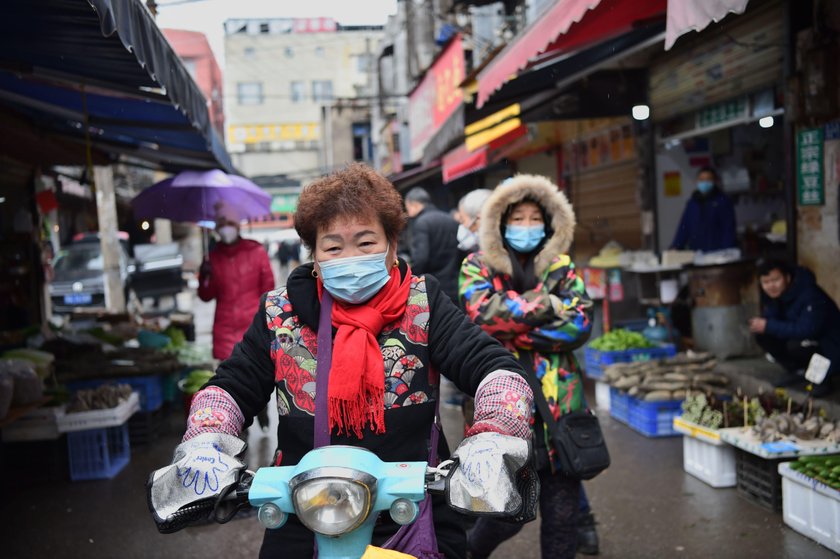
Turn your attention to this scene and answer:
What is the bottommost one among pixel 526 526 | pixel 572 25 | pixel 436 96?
pixel 526 526

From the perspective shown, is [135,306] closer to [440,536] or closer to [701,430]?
[701,430]

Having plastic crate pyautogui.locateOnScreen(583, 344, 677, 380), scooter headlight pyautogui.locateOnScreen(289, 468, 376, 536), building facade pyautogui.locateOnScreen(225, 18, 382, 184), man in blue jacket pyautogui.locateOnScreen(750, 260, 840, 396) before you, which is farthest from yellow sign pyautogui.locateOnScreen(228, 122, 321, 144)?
scooter headlight pyautogui.locateOnScreen(289, 468, 376, 536)

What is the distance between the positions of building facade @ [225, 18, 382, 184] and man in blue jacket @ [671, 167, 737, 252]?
1906 inches

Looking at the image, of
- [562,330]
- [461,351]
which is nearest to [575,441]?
[562,330]

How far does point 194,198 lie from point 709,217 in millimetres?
6064

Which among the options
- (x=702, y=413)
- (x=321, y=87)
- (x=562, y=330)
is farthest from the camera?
(x=321, y=87)

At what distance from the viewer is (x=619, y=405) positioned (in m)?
7.54

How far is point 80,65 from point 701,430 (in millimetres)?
4887

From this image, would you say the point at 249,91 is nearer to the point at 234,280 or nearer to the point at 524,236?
the point at 234,280

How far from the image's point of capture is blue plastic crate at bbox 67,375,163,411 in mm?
7551

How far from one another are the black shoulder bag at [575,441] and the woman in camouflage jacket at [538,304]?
42 millimetres

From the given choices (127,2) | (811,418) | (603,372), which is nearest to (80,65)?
(127,2)

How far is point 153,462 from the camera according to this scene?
7.03 meters

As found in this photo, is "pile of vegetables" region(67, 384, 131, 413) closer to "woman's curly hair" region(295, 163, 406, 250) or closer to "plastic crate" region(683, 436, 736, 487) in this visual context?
"plastic crate" region(683, 436, 736, 487)
